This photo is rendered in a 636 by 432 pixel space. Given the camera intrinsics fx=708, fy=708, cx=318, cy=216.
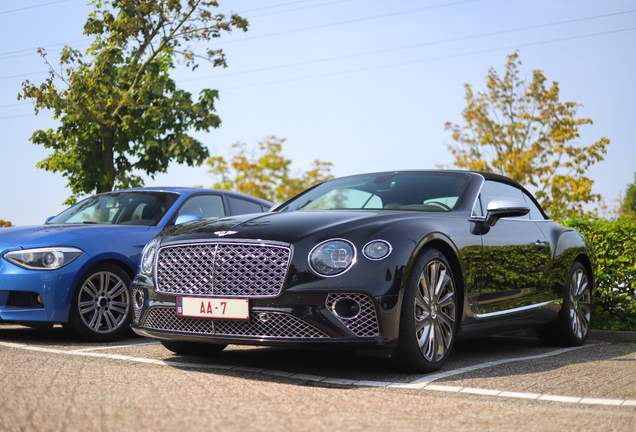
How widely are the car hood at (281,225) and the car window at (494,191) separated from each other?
1.11 metres

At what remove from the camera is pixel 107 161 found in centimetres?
1864

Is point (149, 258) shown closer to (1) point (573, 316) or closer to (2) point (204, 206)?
(2) point (204, 206)

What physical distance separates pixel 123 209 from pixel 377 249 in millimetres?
4077

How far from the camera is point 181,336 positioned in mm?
4801

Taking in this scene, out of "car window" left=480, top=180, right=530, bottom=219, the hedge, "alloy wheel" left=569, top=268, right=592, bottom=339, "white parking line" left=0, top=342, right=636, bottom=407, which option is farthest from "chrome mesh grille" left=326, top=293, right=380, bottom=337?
the hedge

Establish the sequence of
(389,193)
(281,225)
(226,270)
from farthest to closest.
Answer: (389,193) < (281,225) < (226,270)

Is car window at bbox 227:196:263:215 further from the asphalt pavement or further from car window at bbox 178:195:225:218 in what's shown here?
the asphalt pavement

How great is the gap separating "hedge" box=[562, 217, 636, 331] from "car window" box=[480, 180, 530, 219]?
1.77 meters

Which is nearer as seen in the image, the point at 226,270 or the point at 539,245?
the point at 226,270

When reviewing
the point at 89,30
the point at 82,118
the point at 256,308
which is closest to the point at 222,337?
the point at 256,308

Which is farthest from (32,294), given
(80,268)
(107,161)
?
(107,161)

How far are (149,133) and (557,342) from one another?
13.6 meters

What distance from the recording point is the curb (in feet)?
25.9

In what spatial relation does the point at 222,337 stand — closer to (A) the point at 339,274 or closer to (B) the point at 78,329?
(A) the point at 339,274
